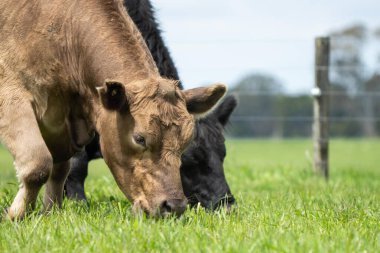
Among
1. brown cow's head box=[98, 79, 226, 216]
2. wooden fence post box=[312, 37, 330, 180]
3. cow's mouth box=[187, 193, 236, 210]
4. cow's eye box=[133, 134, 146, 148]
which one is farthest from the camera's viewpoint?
wooden fence post box=[312, 37, 330, 180]

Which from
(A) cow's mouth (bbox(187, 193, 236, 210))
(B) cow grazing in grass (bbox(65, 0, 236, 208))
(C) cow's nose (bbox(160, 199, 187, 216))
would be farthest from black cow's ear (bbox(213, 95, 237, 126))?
(C) cow's nose (bbox(160, 199, 187, 216))

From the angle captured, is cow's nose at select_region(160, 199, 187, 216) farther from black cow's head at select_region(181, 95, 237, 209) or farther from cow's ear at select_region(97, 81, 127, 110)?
black cow's head at select_region(181, 95, 237, 209)

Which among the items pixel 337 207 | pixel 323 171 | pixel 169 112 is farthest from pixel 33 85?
pixel 323 171

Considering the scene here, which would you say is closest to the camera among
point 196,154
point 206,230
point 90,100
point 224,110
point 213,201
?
point 206,230

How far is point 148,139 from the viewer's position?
5.17 meters

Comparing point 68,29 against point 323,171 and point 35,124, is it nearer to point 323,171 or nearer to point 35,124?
point 35,124

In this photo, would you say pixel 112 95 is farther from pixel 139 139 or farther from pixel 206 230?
pixel 206 230

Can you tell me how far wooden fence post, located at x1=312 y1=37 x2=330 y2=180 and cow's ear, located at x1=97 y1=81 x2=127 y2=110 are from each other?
746 centimetres

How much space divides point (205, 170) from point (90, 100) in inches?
62.0

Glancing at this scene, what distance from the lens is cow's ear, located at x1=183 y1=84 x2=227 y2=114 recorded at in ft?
18.9

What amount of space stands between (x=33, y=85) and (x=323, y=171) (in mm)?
7364

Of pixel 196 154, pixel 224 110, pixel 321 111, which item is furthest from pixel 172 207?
pixel 321 111

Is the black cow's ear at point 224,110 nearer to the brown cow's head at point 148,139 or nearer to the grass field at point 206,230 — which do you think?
the grass field at point 206,230

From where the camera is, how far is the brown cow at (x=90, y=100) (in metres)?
5.20
